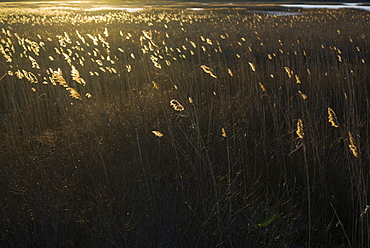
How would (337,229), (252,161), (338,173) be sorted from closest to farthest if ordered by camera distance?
1. (337,229)
2. (338,173)
3. (252,161)

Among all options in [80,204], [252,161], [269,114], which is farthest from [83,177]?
[269,114]

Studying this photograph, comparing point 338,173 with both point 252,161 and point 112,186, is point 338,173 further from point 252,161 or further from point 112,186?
point 112,186

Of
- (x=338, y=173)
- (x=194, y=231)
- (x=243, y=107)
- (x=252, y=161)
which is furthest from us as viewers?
(x=243, y=107)

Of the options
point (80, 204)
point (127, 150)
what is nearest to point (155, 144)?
point (127, 150)

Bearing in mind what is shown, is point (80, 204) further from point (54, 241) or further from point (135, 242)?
point (135, 242)

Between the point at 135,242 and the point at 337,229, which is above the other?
the point at 135,242

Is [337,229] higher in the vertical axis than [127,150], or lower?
lower

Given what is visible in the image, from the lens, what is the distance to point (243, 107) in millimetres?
3875

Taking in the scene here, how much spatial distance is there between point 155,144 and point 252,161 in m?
0.77

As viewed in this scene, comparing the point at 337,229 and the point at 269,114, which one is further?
the point at 269,114

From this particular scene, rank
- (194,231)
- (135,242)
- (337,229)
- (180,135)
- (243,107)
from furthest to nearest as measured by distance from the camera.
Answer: (243,107), (180,135), (337,229), (194,231), (135,242)

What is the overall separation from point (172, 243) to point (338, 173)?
56.4 inches

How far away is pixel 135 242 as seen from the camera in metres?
1.89

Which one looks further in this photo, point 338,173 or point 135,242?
point 338,173
